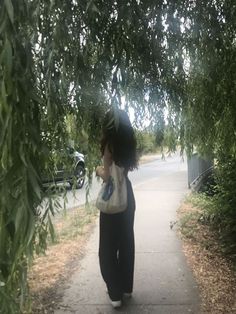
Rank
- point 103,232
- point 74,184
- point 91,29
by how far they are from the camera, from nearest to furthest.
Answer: point 91,29, point 74,184, point 103,232

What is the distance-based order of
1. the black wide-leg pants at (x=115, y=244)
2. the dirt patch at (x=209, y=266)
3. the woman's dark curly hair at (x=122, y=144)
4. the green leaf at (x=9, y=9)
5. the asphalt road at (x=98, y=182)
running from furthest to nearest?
1. the asphalt road at (x=98, y=182)
2. the dirt patch at (x=209, y=266)
3. the black wide-leg pants at (x=115, y=244)
4. the woman's dark curly hair at (x=122, y=144)
5. the green leaf at (x=9, y=9)

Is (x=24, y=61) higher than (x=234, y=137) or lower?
higher

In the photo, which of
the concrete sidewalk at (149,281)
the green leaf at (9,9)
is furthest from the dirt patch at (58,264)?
the green leaf at (9,9)

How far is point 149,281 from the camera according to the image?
5277 millimetres

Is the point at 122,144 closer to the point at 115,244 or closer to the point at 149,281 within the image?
the point at 115,244

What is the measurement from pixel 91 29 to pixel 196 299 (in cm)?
299

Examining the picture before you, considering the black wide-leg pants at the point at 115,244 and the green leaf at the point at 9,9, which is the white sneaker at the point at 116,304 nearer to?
the black wide-leg pants at the point at 115,244

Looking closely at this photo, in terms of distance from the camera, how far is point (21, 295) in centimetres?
216

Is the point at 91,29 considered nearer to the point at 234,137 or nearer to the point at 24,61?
the point at 24,61

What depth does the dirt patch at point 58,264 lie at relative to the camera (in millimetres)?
4816

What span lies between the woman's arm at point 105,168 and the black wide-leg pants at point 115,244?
10.2 inches

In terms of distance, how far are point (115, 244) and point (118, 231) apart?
13 centimetres

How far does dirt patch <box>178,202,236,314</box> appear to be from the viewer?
15.6 feet

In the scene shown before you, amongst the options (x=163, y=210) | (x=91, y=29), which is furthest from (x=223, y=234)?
Answer: (x=91, y=29)
